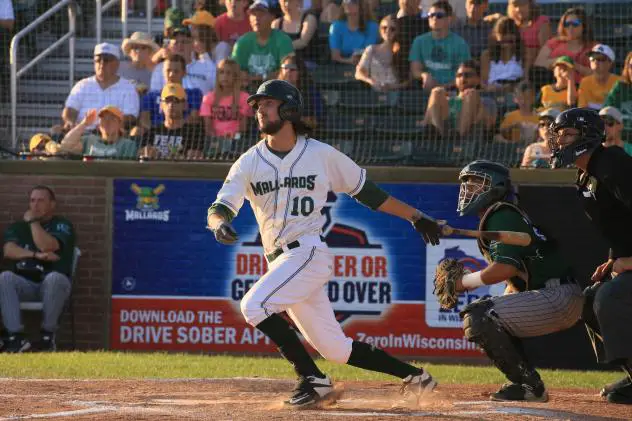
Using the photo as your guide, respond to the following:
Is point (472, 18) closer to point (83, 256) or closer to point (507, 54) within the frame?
point (507, 54)

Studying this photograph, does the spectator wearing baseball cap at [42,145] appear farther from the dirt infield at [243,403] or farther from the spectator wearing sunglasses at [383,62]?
the dirt infield at [243,403]

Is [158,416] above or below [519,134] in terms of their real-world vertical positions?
below

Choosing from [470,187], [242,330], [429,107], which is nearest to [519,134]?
[429,107]

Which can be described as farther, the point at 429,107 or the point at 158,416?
the point at 429,107

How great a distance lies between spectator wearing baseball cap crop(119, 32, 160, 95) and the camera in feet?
44.1

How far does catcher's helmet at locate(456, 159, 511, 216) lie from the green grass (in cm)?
213

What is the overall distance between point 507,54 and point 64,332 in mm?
5411

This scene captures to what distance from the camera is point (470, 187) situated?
7770 millimetres

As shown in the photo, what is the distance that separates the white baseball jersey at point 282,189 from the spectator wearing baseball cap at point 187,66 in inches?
216

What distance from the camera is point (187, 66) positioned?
13188 mm

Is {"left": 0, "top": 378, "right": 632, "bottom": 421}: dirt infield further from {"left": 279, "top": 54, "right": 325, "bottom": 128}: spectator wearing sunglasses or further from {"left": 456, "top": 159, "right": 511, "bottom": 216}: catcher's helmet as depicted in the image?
{"left": 279, "top": 54, "right": 325, "bottom": 128}: spectator wearing sunglasses

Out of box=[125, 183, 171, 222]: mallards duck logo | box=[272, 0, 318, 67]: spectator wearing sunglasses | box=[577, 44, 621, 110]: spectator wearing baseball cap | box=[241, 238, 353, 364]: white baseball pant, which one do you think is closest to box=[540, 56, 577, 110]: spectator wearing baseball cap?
box=[577, 44, 621, 110]: spectator wearing baseball cap

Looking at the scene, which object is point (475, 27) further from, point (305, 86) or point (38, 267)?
point (38, 267)

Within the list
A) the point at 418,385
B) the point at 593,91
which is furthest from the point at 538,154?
the point at 418,385
